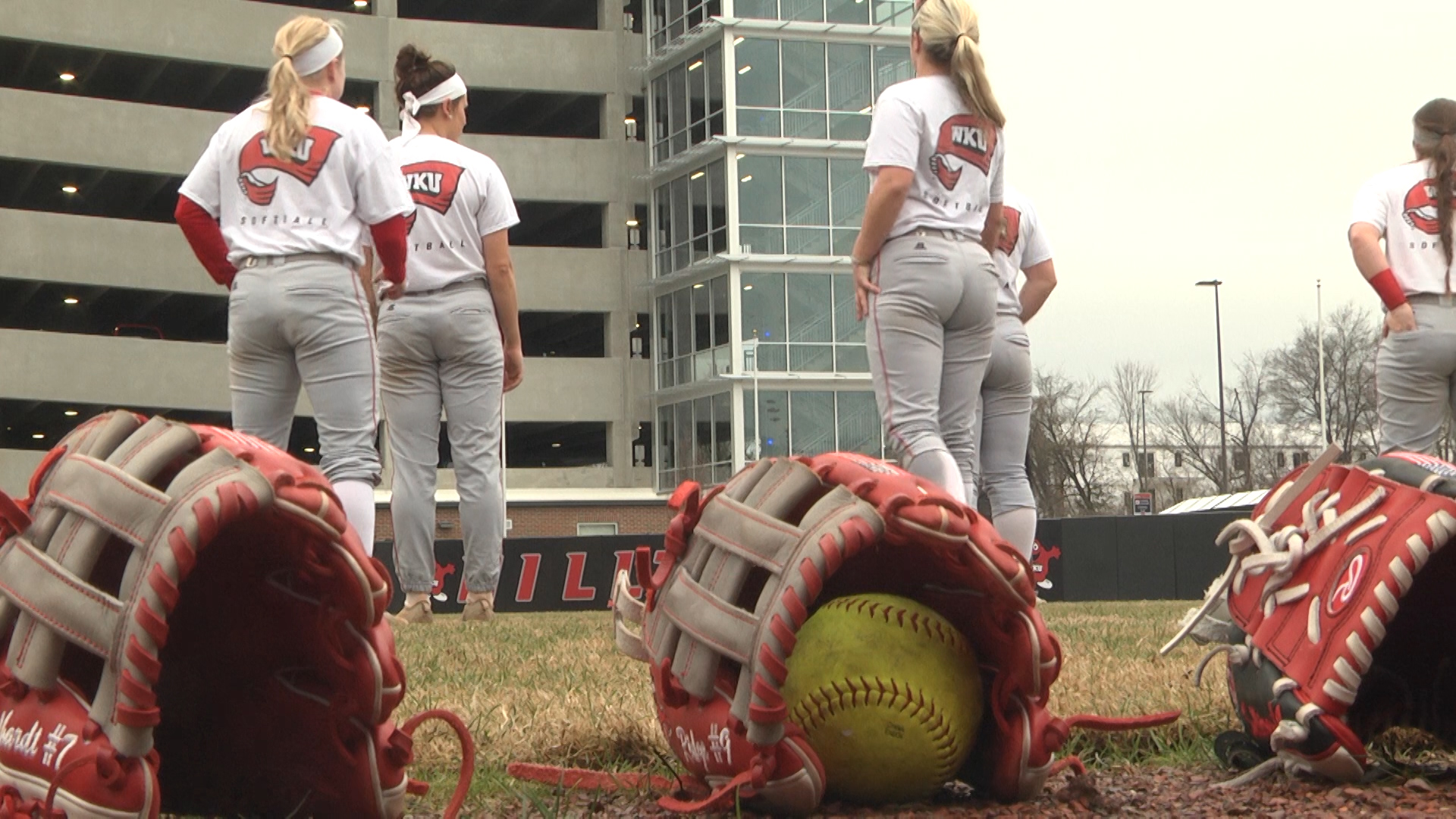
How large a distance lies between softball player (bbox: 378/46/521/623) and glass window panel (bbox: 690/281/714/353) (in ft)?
108

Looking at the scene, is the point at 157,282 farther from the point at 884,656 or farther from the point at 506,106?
the point at 884,656

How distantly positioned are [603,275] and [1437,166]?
37.5 metres

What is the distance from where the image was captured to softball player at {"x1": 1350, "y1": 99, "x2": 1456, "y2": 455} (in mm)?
6383

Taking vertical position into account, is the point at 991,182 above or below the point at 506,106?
below

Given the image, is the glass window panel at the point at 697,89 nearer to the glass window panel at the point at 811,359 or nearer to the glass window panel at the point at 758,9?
the glass window panel at the point at 758,9

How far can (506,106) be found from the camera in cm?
4516

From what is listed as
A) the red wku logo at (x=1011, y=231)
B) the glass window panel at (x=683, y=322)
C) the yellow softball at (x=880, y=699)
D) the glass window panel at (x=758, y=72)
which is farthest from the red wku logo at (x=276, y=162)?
the glass window panel at (x=683, y=322)

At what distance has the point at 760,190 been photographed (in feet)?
131

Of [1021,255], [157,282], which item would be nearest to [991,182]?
[1021,255]

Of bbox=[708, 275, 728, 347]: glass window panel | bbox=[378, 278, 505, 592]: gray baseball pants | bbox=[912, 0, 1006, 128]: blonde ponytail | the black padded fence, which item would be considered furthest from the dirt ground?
bbox=[708, 275, 728, 347]: glass window panel

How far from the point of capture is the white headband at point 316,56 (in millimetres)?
5777

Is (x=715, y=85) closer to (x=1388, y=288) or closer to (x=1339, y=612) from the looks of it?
(x=1388, y=288)

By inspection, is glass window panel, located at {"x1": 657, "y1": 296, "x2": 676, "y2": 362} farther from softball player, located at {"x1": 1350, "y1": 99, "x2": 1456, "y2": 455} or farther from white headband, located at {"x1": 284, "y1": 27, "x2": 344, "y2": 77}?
white headband, located at {"x1": 284, "y1": 27, "x2": 344, "y2": 77}

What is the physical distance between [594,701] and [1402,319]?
4148 mm
